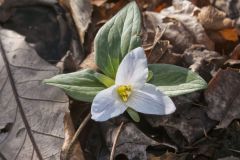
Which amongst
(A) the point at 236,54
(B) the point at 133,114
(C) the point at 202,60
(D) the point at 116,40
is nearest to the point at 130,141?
(B) the point at 133,114

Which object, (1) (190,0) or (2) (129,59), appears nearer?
(2) (129,59)

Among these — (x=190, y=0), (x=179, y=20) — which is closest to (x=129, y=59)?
(x=179, y=20)

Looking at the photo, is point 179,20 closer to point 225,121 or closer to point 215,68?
point 215,68

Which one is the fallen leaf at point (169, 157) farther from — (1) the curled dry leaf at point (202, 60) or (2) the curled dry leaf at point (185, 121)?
(1) the curled dry leaf at point (202, 60)

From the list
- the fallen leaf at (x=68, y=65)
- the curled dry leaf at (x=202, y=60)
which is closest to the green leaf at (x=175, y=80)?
the curled dry leaf at (x=202, y=60)

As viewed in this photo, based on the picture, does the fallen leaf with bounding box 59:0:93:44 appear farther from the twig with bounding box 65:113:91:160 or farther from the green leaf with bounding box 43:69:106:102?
the twig with bounding box 65:113:91:160
